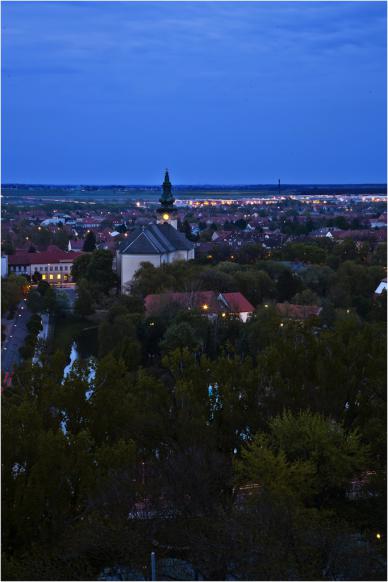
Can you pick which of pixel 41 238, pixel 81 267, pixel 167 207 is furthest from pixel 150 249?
pixel 41 238

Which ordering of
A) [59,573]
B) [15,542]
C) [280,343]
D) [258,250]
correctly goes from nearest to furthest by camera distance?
[59,573], [15,542], [280,343], [258,250]

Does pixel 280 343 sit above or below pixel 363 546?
above

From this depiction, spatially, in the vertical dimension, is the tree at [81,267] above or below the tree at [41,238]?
below

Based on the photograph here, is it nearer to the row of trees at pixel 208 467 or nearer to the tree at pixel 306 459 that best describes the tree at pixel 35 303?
the row of trees at pixel 208 467

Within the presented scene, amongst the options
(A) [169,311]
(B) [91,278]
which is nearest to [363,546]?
(A) [169,311]

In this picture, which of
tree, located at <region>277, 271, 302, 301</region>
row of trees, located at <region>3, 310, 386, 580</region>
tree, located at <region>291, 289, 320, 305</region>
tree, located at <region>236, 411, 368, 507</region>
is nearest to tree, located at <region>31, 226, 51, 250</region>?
tree, located at <region>277, 271, 302, 301</region>

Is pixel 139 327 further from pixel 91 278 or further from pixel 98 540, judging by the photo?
pixel 98 540

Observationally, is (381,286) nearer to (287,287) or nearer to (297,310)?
(287,287)

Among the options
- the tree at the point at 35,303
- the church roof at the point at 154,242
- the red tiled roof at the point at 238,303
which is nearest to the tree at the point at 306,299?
the red tiled roof at the point at 238,303
